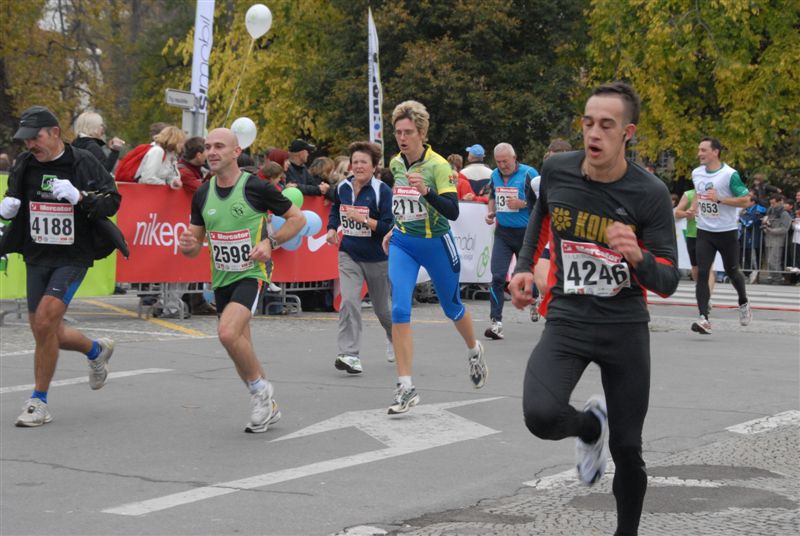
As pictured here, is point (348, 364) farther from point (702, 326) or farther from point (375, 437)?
point (702, 326)

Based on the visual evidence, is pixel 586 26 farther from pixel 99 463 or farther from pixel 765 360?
pixel 99 463

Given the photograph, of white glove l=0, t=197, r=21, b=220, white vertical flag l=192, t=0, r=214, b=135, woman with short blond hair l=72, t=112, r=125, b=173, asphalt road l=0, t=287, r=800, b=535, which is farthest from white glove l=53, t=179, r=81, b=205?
white vertical flag l=192, t=0, r=214, b=135

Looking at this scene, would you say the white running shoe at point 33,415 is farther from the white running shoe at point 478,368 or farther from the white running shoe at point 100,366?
the white running shoe at point 478,368

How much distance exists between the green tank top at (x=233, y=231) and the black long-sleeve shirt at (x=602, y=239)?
3.09m

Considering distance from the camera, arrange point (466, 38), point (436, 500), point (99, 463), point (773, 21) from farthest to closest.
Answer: point (466, 38)
point (773, 21)
point (99, 463)
point (436, 500)

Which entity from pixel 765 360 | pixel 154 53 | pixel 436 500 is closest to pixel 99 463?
pixel 436 500

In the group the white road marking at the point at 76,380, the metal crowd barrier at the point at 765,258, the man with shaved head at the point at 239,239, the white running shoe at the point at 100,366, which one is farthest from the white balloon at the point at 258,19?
the man with shaved head at the point at 239,239

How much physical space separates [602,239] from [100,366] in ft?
16.1

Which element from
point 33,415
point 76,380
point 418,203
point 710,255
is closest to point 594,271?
point 418,203

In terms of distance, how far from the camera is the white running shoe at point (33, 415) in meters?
7.89

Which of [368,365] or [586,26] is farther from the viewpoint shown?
[586,26]

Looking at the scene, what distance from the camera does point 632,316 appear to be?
4.99 m

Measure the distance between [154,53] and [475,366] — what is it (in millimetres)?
51267

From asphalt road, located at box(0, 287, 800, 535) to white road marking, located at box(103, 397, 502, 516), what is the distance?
0.06 ft
